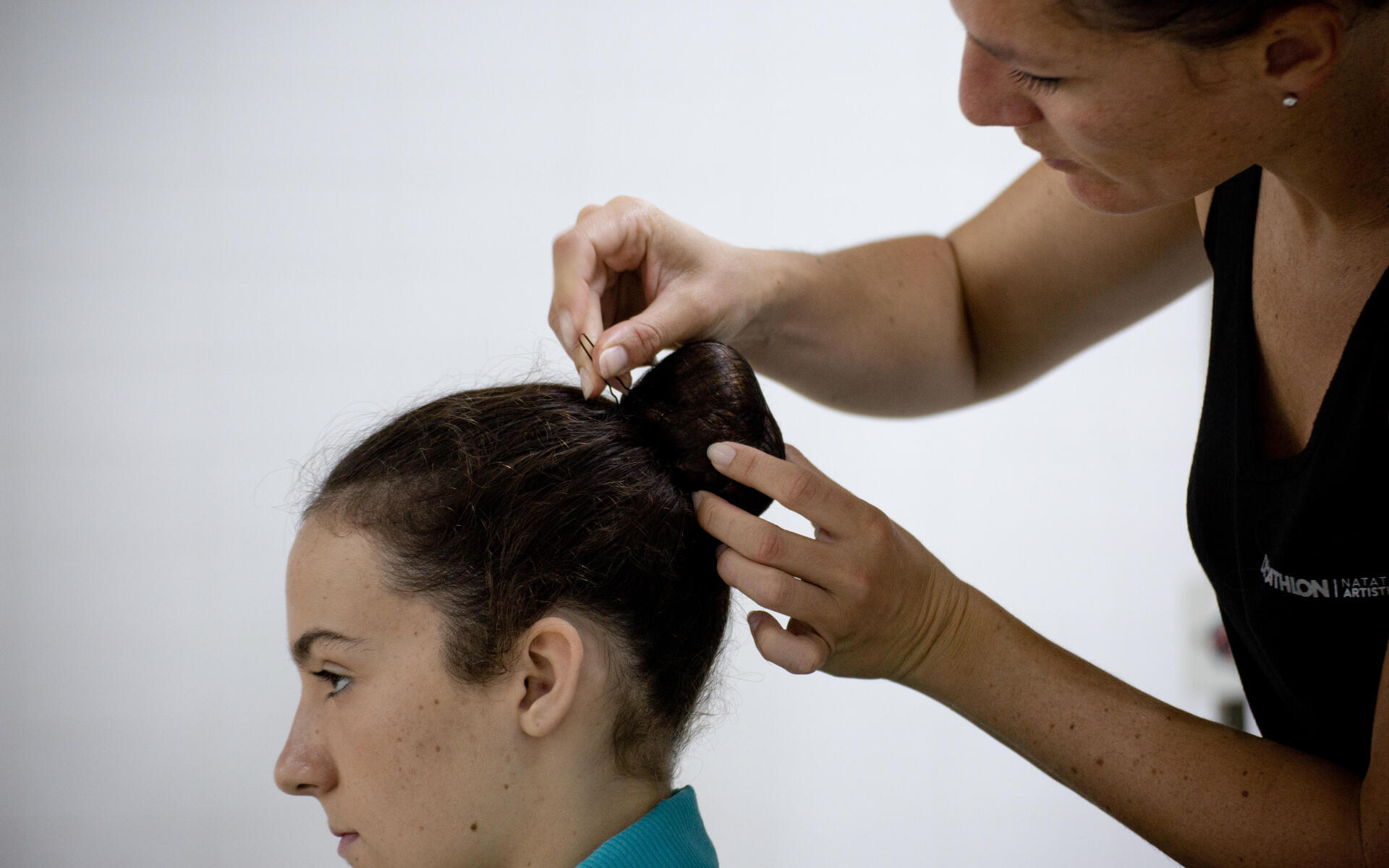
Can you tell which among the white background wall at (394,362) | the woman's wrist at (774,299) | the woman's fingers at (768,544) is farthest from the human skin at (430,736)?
the white background wall at (394,362)

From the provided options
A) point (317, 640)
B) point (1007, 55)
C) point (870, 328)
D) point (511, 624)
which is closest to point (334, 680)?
point (317, 640)

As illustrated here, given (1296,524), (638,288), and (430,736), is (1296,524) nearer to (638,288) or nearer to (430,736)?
(638,288)

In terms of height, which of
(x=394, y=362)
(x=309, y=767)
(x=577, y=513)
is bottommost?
(x=309, y=767)

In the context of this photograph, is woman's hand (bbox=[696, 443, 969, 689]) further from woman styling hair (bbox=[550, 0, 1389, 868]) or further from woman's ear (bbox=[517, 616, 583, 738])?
woman's ear (bbox=[517, 616, 583, 738])

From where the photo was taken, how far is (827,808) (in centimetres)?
238

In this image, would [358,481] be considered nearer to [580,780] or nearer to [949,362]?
[580,780]

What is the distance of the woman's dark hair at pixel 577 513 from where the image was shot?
3.74ft

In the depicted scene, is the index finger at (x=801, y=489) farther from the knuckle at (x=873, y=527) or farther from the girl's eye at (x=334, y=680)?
the girl's eye at (x=334, y=680)

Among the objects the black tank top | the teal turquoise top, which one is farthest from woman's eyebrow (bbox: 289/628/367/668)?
the black tank top

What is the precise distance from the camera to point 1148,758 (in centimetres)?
104

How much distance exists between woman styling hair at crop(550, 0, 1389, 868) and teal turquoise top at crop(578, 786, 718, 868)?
261 mm

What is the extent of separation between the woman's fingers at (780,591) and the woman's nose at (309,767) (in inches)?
19.0

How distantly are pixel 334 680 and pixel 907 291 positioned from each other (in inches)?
34.5

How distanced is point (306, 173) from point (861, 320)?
1.39 m
